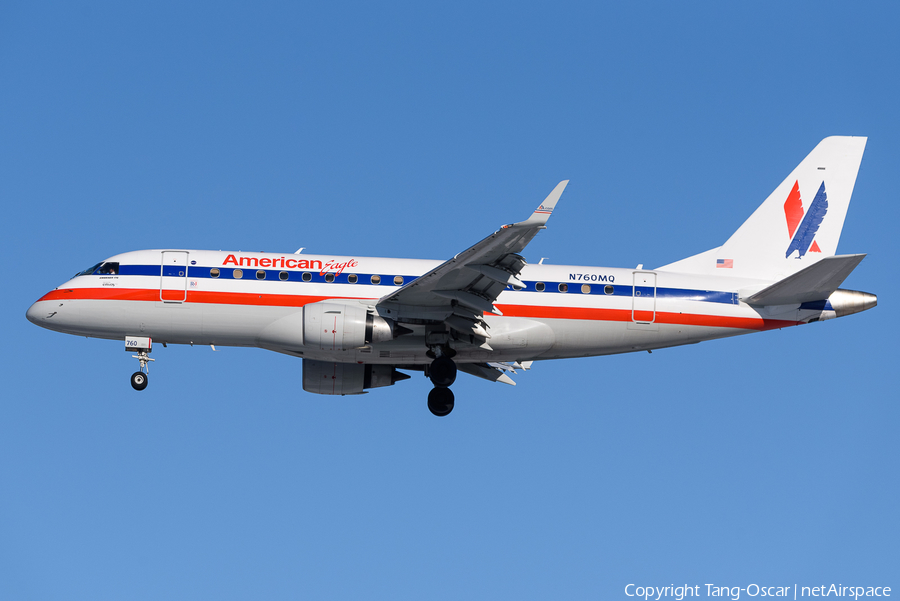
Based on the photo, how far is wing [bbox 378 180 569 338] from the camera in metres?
21.8

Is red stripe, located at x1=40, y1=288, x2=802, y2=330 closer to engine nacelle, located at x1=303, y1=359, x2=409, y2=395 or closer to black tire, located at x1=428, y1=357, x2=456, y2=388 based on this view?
black tire, located at x1=428, y1=357, x2=456, y2=388

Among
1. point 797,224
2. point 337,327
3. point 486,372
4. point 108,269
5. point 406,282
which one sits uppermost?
point 797,224

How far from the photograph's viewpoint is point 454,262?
77.7 ft

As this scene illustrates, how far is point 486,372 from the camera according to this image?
3039cm

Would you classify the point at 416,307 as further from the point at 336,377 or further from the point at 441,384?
the point at 336,377

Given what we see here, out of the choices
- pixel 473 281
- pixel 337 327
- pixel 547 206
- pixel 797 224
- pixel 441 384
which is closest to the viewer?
pixel 547 206

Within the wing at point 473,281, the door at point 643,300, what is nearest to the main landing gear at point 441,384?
the wing at point 473,281

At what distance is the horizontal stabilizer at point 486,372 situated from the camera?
3016cm

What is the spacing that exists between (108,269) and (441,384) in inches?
423

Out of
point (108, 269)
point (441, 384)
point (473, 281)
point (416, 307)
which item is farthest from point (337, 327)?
point (108, 269)

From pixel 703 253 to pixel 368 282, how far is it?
1081 cm

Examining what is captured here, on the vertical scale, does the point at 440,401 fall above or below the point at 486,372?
below

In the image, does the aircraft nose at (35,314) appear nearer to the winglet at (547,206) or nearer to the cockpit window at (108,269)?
the cockpit window at (108,269)

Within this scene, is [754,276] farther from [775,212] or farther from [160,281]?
[160,281]
